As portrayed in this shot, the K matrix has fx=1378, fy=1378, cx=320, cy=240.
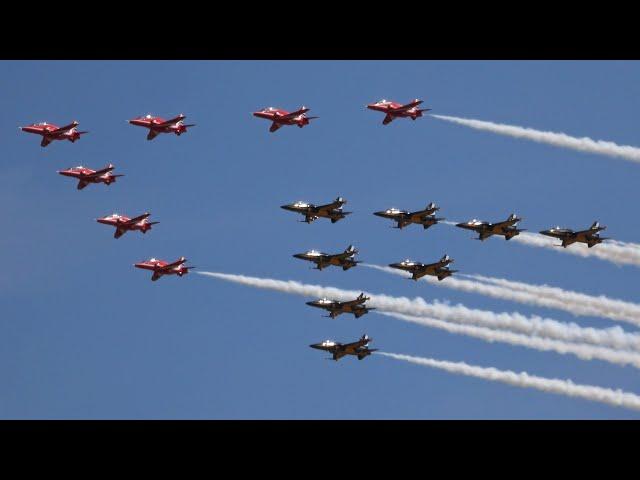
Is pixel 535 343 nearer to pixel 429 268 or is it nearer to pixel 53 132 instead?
pixel 429 268

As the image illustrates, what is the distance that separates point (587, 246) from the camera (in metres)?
122

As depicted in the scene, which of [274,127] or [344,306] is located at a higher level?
[274,127]

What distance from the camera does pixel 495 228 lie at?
124 meters

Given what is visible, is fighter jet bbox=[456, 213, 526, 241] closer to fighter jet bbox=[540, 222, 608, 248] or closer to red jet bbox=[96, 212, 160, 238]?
fighter jet bbox=[540, 222, 608, 248]

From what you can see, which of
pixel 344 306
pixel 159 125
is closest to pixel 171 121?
pixel 159 125

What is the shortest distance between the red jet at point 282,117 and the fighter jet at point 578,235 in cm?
2351

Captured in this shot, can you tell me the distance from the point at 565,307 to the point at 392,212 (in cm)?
1758

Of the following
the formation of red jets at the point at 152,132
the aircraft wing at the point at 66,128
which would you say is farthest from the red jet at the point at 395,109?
the aircraft wing at the point at 66,128

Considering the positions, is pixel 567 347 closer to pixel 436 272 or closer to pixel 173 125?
pixel 436 272

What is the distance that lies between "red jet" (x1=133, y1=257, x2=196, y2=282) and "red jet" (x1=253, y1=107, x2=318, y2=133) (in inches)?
572

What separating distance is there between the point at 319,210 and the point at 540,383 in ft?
79.9

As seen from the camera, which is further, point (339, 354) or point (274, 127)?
point (274, 127)

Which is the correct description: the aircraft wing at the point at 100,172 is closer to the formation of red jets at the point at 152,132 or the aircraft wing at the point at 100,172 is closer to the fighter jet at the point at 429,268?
the formation of red jets at the point at 152,132

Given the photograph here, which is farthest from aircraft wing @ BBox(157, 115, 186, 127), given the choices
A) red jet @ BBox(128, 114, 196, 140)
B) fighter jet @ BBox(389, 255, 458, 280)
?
fighter jet @ BBox(389, 255, 458, 280)
